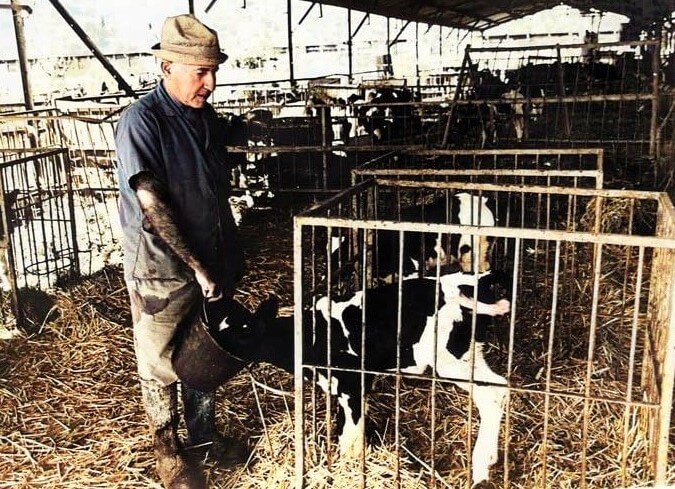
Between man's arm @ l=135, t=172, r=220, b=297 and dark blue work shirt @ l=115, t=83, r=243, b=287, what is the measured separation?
2.3 inches

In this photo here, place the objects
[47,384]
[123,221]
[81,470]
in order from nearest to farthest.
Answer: [123,221] → [81,470] → [47,384]

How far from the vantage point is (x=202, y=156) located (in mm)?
3506

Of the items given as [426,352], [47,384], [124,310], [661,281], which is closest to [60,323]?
[124,310]

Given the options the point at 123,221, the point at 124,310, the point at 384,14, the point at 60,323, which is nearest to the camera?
the point at 123,221

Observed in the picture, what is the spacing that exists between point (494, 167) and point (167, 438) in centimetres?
353

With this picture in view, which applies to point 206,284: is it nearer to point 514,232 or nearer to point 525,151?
point 514,232

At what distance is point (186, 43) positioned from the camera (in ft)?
10.5

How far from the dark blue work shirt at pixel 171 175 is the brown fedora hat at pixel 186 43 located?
241 millimetres

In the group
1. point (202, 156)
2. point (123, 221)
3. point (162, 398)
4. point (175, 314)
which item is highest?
point (202, 156)

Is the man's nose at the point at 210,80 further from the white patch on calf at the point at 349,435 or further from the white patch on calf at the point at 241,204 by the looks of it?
the white patch on calf at the point at 241,204

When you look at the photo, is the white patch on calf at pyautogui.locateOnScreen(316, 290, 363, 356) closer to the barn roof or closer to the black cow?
the black cow

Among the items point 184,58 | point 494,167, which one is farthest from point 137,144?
point 494,167

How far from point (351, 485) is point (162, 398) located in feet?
3.64

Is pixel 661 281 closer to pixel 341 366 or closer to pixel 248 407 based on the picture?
pixel 341 366
